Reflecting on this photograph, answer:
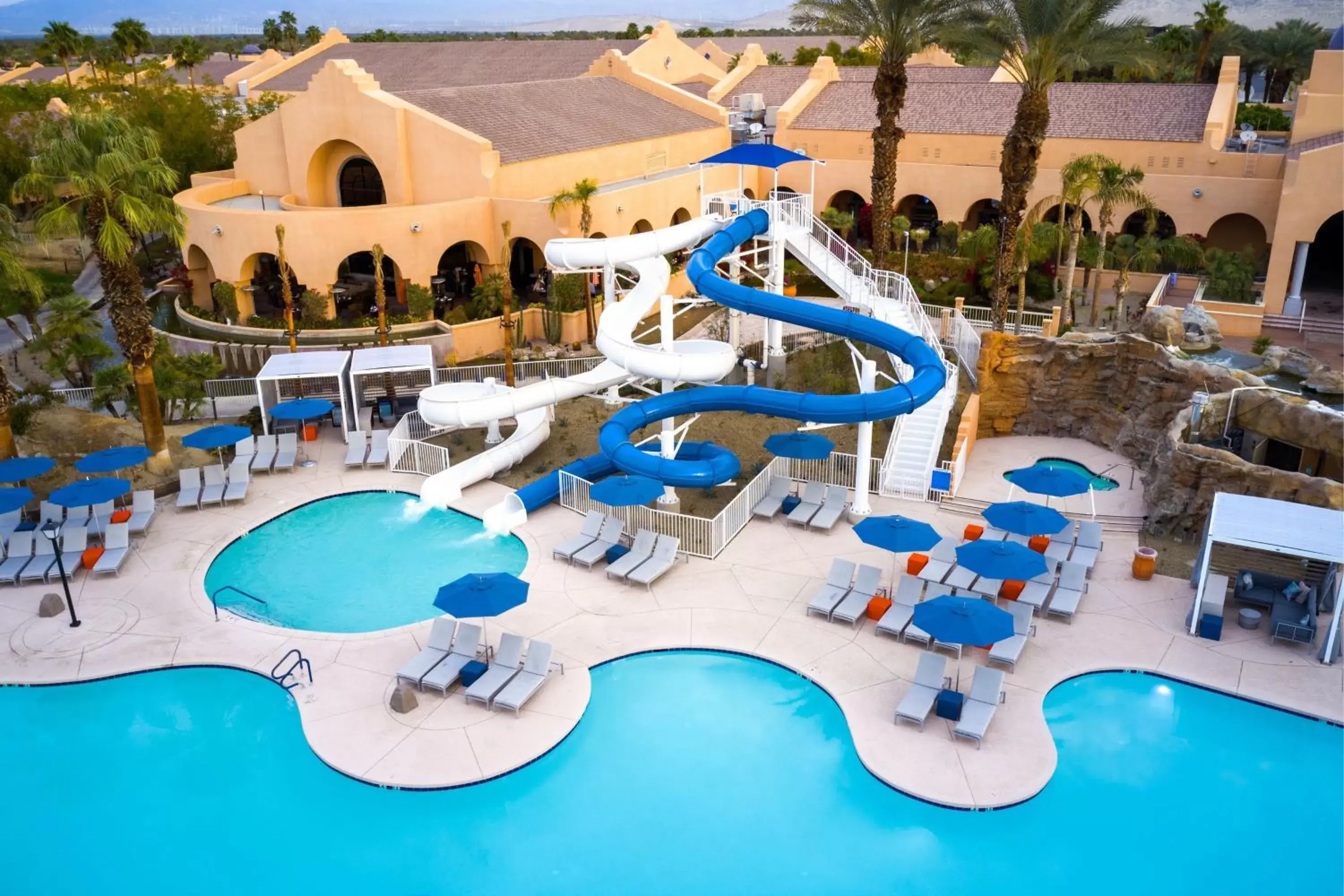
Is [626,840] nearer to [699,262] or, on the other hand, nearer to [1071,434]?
[699,262]

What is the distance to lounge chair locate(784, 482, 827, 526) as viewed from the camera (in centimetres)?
2222

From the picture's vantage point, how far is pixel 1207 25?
65.4m

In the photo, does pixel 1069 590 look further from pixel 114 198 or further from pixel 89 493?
pixel 114 198

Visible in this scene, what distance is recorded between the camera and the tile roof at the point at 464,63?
60812 mm

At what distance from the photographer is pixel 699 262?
2380 cm

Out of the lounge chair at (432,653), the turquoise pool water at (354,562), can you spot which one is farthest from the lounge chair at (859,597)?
the lounge chair at (432,653)

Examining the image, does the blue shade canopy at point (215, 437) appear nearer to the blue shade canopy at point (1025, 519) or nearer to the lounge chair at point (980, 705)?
the blue shade canopy at point (1025, 519)

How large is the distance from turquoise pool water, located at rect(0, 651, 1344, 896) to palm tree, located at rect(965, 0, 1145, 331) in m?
15.1

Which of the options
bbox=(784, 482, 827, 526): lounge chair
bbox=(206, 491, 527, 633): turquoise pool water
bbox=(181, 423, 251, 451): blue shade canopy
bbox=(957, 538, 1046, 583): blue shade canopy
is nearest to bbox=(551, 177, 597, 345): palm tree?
bbox=(206, 491, 527, 633): turquoise pool water

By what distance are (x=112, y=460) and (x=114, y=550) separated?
2.56m

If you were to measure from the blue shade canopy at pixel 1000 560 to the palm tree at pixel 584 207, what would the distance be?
19.3 meters

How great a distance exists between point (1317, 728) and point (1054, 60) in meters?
17.5

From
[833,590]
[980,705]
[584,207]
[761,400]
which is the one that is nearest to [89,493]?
[761,400]

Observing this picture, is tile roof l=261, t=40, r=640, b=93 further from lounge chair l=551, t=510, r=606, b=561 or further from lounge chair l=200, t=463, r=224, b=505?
lounge chair l=551, t=510, r=606, b=561
